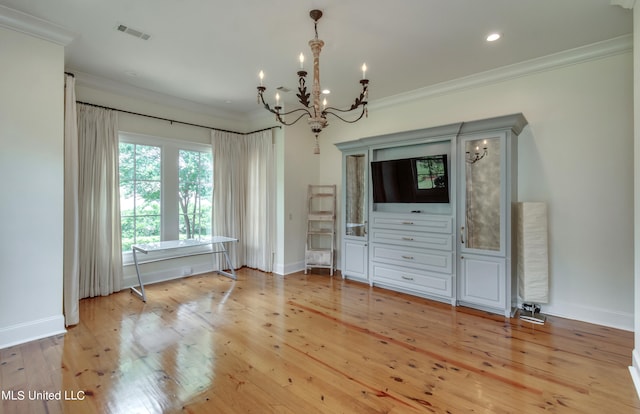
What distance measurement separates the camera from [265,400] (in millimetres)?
1987

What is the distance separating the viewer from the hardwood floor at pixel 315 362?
1967 mm

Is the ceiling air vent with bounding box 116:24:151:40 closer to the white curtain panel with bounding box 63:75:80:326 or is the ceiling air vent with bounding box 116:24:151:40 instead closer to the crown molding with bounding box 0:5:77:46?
the crown molding with bounding box 0:5:77:46

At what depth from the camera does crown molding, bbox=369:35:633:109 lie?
120 inches

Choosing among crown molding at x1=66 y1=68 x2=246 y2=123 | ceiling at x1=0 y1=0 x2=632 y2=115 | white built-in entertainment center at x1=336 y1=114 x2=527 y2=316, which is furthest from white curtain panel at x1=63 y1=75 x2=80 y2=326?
white built-in entertainment center at x1=336 y1=114 x2=527 y2=316

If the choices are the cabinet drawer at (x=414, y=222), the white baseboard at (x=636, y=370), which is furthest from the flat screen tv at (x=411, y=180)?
the white baseboard at (x=636, y=370)

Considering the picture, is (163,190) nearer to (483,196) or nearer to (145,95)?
(145,95)

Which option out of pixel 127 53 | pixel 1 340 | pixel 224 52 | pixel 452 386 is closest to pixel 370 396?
pixel 452 386

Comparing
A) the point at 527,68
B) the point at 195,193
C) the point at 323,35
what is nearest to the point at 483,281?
the point at 527,68

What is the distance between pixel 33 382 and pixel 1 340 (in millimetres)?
886

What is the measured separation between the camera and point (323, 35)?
2953 millimetres

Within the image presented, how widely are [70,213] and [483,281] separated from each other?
188 inches

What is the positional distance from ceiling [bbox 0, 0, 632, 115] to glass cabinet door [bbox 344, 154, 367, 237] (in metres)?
1.26

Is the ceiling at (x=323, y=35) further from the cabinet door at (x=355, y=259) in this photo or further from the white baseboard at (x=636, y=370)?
the white baseboard at (x=636, y=370)

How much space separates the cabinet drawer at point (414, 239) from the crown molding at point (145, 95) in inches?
140
